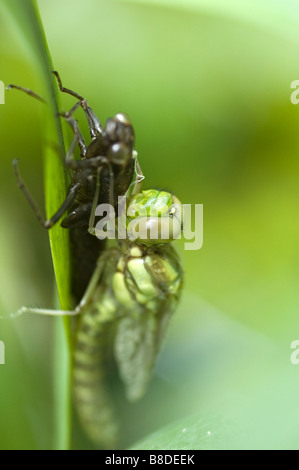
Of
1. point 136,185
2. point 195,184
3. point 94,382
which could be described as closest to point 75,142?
point 136,185

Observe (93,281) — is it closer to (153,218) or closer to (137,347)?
(153,218)

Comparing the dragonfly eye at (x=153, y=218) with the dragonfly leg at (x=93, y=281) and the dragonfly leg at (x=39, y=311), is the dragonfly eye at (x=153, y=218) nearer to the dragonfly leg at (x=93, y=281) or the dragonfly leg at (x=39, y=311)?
the dragonfly leg at (x=93, y=281)

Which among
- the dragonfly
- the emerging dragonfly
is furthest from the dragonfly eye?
the dragonfly

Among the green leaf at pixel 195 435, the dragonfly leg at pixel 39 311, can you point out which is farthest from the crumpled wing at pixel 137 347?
the green leaf at pixel 195 435

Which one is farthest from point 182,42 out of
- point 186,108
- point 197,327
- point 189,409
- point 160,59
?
point 189,409

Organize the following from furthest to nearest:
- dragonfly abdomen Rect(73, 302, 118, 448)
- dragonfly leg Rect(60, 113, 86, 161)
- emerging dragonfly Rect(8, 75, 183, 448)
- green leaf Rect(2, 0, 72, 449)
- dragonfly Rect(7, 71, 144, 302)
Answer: dragonfly abdomen Rect(73, 302, 118, 448)
emerging dragonfly Rect(8, 75, 183, 448)
dragonfly Rect(7, 71, 144, 302)
dragonfly leg Rect(60, 113, 86, 161)
green leaf Rect(2, 0, 72, 449)

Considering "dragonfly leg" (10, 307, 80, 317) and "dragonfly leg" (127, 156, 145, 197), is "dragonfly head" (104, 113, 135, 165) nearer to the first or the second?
"dragonfly leg" (127, 156, 145, 197)
